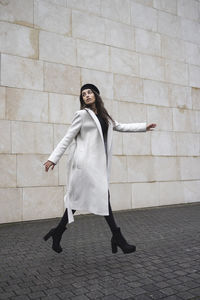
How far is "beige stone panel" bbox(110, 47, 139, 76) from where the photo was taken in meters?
8.13

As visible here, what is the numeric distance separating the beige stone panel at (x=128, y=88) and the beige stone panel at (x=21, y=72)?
2046 mm

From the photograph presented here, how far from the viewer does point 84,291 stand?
9.01 ft

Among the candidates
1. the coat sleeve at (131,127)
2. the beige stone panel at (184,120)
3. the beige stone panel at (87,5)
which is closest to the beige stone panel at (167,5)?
the beige stone panel at (87,5)

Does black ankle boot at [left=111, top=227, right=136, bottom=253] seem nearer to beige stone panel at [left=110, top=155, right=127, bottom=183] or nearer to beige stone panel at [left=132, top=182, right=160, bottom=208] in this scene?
beige stone panel at [left=110, top=155, right=127, bottom=183]

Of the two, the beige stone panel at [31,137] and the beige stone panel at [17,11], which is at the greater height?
the beige stone panel at [17,11]

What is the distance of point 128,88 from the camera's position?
826cm

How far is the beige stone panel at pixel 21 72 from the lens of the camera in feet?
21.9

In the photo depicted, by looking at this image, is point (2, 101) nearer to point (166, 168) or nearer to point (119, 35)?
point (119, 35)

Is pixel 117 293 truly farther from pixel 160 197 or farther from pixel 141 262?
pixel 160 197

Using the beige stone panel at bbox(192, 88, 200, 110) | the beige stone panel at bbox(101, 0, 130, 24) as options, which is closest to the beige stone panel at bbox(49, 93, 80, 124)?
the beige stone panel at bbox(101, 0, 130, 24)

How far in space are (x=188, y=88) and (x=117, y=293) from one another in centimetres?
769

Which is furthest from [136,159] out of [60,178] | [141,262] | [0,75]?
[141,262]

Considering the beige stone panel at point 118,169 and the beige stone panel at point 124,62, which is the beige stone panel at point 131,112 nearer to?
the beige stone panel at point 124,62

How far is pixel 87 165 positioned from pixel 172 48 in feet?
22.1
